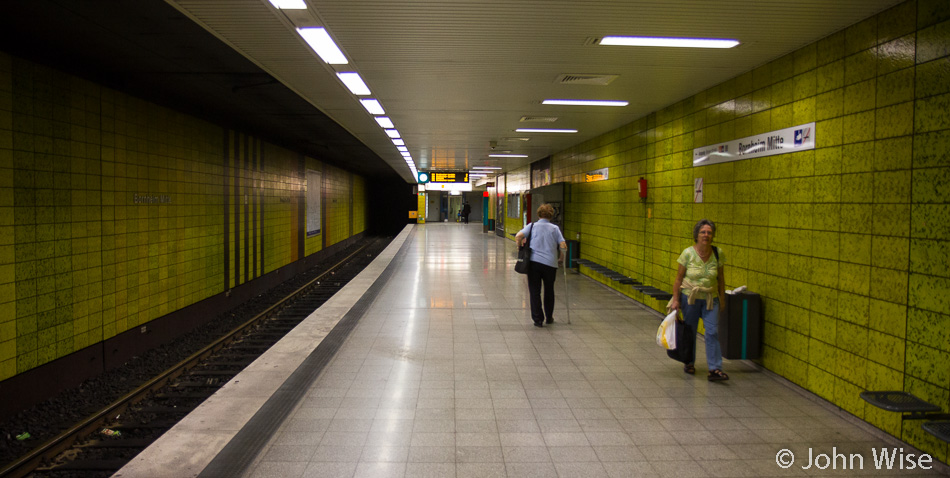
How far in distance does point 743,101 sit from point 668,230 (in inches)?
93.3

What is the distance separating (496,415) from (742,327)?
260 cm

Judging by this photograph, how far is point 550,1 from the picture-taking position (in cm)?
372

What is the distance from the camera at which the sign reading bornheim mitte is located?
4.56 m

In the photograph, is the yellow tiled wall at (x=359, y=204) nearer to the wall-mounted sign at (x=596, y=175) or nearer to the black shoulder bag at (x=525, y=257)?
the wall-mounted sign at (x=596, y=175)

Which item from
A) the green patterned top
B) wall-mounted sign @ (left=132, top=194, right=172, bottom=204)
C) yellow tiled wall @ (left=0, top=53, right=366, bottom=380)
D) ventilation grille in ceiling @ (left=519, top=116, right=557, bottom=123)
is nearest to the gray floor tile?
the green patterned top

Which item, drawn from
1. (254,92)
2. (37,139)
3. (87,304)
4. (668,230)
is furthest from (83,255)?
(668,230)

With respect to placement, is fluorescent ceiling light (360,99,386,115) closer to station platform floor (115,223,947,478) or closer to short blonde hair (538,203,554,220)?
short blonde hair (538,203,554,220)

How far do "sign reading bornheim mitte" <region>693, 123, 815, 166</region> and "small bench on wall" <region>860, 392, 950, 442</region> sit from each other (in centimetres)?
203

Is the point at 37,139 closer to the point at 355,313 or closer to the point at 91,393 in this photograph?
the point at 91,393

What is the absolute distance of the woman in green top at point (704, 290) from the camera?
15.4 feet

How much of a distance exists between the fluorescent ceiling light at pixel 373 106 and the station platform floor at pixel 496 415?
312 cm

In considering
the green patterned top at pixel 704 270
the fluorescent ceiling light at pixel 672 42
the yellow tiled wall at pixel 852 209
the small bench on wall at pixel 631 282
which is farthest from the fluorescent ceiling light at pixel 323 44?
the small bench on wall at pixel 631 282

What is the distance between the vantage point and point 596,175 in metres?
11.1

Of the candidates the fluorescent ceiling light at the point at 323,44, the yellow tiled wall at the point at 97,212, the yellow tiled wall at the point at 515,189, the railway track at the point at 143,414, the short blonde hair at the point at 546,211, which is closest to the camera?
the railway track at the point at 143,414
